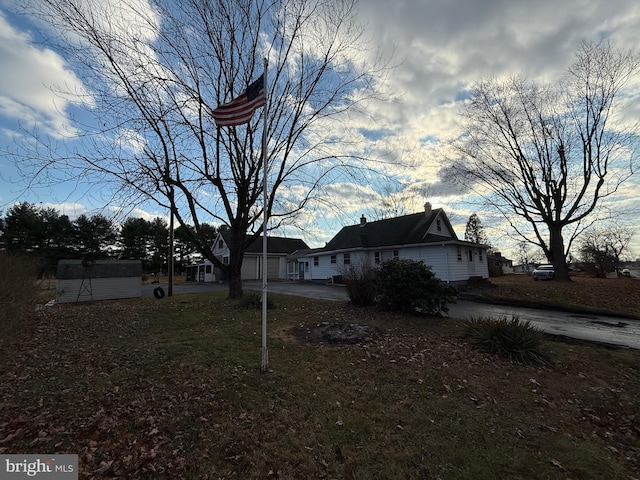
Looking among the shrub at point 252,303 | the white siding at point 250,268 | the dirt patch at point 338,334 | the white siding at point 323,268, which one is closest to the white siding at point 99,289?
the shrub at point 252,303

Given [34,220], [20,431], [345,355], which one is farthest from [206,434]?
[34,220]

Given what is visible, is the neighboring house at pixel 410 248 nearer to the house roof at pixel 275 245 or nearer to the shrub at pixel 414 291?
the house roof at pixel 275 245

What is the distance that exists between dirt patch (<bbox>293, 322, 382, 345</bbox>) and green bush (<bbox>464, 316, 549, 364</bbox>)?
2.33 meters

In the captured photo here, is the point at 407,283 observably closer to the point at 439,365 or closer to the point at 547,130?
the point at 439,365

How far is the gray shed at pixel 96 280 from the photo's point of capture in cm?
1548

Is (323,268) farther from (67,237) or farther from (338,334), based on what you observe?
(67,237)

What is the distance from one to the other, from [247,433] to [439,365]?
384 centimetres

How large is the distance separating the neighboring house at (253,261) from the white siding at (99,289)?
44.5 feet

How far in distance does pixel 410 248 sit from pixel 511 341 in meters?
17.1

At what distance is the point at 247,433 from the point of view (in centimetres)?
353

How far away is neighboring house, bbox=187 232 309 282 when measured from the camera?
3250cm

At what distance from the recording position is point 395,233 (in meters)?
25.3

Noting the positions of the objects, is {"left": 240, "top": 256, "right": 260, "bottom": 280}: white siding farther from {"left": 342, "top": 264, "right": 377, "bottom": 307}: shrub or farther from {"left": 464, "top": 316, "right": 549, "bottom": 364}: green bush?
{"left": 464, "top": 316, "right": 549, "bottom": 364}: green bush

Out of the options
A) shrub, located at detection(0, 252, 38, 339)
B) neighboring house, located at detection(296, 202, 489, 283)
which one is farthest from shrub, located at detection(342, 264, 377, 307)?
shrub, located at detection(0, 252, 38, 339)
